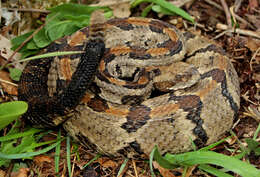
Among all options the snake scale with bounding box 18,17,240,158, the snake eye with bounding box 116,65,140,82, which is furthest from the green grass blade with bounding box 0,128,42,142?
the snake eye with bounding box 116,65,140,82

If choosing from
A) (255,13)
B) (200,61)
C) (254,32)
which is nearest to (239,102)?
(200,61)

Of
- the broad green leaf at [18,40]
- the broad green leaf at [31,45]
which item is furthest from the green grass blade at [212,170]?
the broad green leaf at [18,40]

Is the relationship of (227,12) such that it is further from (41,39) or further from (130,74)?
(41,39)

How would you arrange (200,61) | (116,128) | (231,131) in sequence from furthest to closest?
(200,61), (231,131), (116,128)

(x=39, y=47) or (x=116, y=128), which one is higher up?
(x=39, y=47)

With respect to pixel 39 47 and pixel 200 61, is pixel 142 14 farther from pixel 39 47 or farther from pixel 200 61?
pixel 39 47

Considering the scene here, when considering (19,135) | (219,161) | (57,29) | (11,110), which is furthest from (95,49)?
(219,161)
